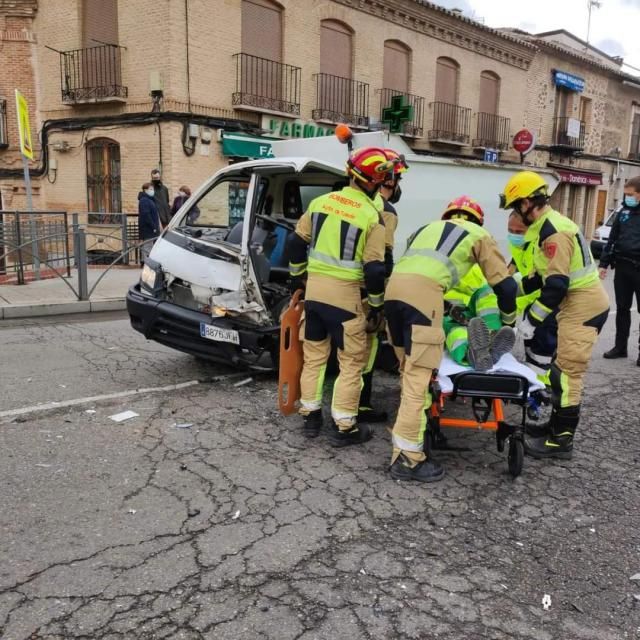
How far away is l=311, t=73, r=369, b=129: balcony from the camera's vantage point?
1662cm

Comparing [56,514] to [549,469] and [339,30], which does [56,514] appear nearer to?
[549,469]

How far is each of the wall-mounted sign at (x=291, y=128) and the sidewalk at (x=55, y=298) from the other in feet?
21.1

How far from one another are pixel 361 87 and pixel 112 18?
6784mm

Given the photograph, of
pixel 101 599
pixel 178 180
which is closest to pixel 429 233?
pixel 101 599

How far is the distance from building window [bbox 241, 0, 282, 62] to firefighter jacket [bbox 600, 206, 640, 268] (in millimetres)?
11106

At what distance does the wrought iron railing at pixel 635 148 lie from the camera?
2985cm

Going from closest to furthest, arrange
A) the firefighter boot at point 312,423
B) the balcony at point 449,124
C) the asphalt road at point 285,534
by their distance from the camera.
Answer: the asphalt road at point 285,534 → the firefighter boot at point 312,423 → the balcony at point 449,124

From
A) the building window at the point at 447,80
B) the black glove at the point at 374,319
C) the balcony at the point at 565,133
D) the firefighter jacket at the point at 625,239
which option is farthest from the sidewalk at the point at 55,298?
the balcony at the point at 565,133

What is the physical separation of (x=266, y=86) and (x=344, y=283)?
12941mm

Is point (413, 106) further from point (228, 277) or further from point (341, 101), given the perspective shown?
point (228, 277)

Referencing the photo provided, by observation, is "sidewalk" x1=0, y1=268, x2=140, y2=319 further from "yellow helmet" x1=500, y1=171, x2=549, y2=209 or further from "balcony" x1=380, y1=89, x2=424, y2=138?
"balcony" x1=380, y1=89, x2=424, y2=138

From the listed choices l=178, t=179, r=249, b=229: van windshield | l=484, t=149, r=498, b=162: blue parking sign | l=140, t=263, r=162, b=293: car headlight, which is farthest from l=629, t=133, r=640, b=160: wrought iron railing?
l=140, t=263, r=162, b=293: car headlight

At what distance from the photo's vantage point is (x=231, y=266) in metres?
4.95

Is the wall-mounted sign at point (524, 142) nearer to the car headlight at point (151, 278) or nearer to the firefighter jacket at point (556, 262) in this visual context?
the car headlight at point (151, 278)
